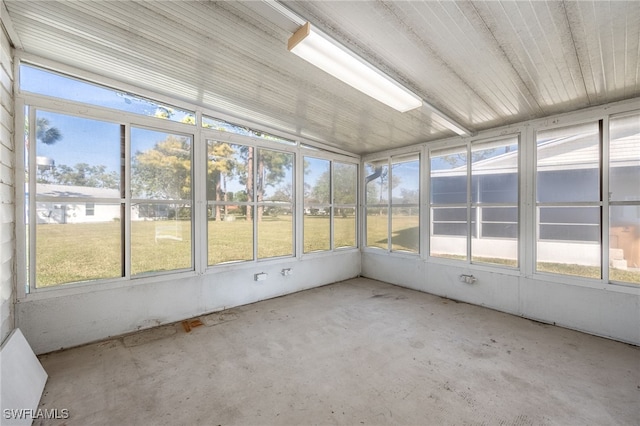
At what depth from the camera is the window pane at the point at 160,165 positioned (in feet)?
10.4

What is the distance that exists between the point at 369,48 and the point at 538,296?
385 centimetres

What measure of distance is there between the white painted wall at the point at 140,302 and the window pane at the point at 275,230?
21cm

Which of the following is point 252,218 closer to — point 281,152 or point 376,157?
point 281,152

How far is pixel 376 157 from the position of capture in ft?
18.4

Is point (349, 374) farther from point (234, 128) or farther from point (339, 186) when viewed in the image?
point (339, 186)

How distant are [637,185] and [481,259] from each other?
6.22 feet

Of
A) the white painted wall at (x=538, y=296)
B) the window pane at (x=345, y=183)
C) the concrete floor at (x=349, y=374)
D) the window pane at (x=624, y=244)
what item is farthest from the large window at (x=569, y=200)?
the window pane at (x=345, y=183)

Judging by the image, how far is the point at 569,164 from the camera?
3.35 metres

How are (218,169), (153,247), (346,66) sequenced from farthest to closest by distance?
(218,169) → (153,247) → (346,66)

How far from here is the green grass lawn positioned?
106 inches

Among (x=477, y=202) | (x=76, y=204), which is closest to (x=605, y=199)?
(x=477, y=202)

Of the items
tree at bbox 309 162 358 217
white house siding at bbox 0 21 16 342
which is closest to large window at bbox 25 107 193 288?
white house siding at bbox 0 21 16 342

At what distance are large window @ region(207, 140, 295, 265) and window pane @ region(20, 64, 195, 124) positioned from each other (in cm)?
71

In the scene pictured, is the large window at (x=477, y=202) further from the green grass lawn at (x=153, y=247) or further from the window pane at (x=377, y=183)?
the window pane at (x=377, y=183)
